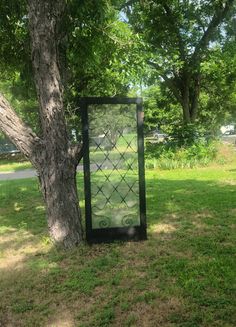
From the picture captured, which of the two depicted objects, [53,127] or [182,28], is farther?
[182,28]

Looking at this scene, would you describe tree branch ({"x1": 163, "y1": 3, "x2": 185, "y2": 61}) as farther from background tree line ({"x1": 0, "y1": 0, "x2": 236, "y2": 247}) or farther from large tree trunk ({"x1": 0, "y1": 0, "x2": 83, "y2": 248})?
large tree trunk ({"x1": 0, "y1": 0, "x2": 83, "y2": 248})

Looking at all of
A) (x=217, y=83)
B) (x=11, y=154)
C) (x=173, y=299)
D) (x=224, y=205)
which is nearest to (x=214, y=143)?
(x=217, y=83)

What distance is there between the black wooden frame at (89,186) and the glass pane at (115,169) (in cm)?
6

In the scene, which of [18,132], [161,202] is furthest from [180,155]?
[18,132]

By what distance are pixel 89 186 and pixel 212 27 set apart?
1351cm

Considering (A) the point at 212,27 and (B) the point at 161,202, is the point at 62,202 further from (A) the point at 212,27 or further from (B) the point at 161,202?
(A) the point at 212,27

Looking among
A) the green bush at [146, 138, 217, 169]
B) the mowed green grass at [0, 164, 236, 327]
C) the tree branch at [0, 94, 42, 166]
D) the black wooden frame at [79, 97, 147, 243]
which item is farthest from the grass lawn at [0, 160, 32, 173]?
the black wooden frame at [79, 97, 147, 243]

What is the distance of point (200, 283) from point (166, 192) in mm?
4542

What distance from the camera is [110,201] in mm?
5023

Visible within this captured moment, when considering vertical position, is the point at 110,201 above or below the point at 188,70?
below

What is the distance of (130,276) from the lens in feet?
13.0

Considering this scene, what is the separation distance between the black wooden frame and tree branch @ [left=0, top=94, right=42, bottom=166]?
61 cm

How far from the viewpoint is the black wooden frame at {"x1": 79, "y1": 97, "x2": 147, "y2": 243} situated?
4793 mm

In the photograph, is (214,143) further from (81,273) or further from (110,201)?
(81,273)
